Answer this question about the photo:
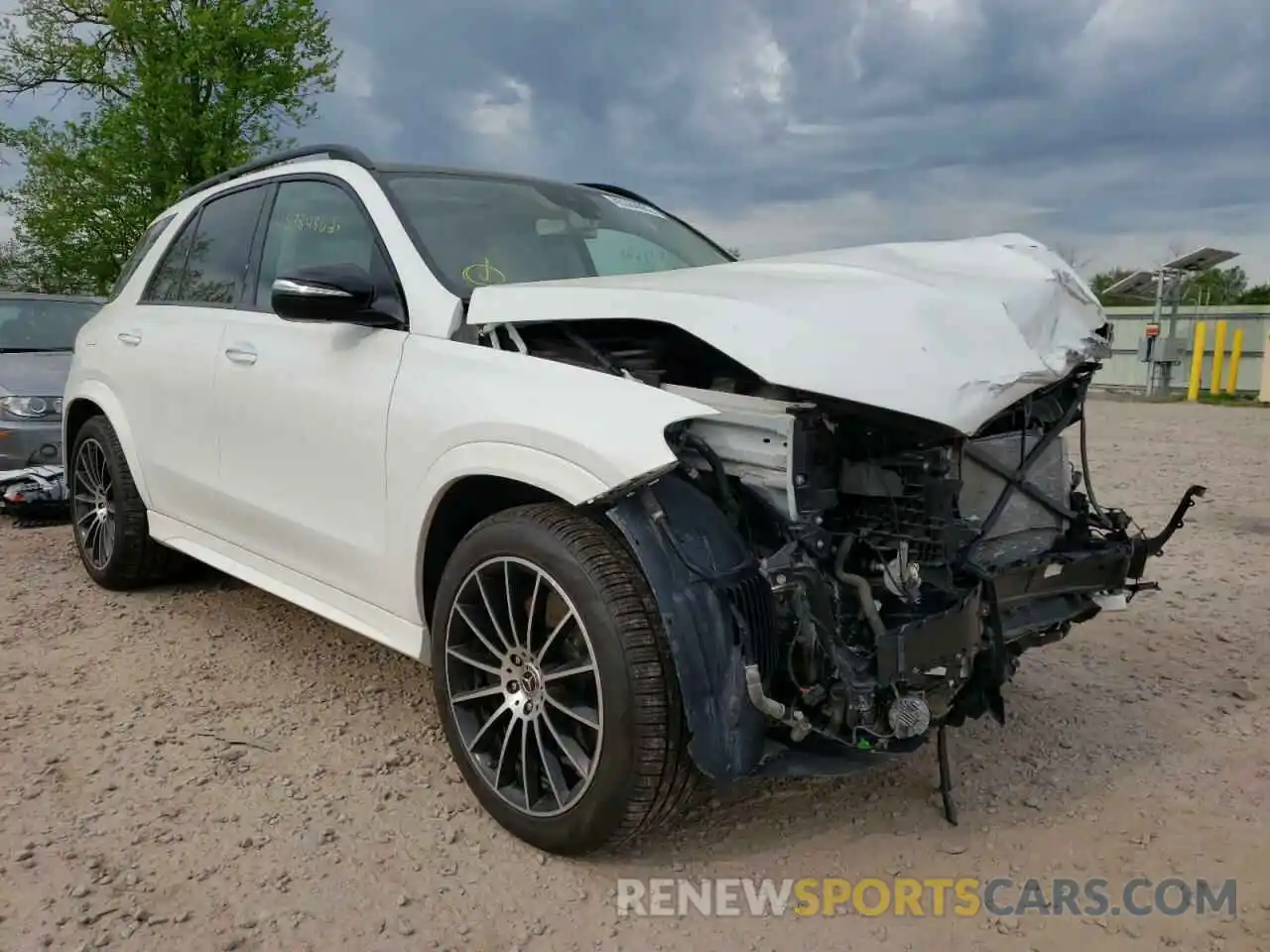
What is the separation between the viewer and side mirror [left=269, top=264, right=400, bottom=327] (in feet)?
9.66

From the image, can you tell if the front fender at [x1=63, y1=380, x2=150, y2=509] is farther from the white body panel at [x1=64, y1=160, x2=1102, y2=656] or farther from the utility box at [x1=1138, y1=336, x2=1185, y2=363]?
the utility box at [x1=1138, y1=336, x2=1185, y2=363]

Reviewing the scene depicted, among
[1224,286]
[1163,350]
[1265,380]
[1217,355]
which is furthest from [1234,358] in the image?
[1224,286]

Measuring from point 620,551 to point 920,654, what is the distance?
2.52 ft

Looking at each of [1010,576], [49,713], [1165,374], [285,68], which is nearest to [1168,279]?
[1165,374]

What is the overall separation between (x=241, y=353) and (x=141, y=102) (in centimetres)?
1618

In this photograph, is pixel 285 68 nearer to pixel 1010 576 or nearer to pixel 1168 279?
pixel 1168 279

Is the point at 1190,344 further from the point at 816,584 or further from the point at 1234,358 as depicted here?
the point at 816,584

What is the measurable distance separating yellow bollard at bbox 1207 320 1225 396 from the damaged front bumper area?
64.8 feet

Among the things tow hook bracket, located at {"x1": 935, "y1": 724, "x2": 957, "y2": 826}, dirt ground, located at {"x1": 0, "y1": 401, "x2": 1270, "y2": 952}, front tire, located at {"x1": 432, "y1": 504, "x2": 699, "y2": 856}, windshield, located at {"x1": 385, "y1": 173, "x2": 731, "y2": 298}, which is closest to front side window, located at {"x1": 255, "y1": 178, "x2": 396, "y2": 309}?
windshield, located at {"x1": 385, "y1": 173, "x2": 731, "y2": 298}

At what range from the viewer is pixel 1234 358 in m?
19.3

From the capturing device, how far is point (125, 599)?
496 centimetres

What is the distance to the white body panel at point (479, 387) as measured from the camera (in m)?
2.40

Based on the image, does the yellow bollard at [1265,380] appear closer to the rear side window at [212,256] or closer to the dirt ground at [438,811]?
the dirt ground at [438,811]

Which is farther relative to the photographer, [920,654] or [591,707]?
[591,707]
